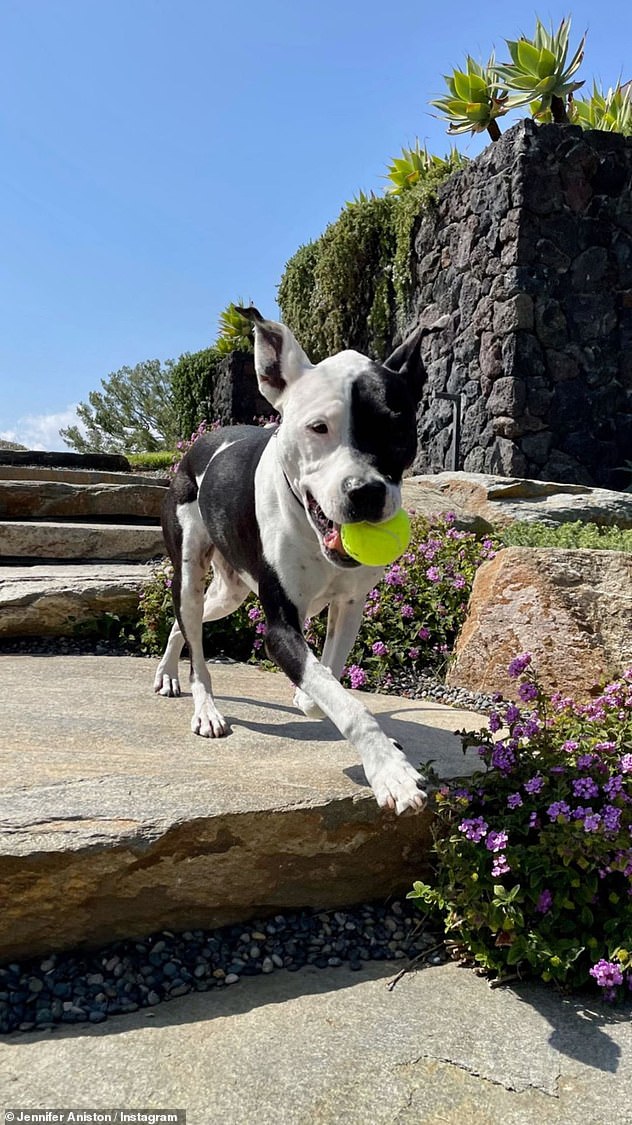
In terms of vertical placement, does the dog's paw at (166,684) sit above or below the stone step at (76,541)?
below

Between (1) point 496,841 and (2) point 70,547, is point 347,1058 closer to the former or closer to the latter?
(1) point 496,841

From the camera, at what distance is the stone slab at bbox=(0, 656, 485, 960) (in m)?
2.41

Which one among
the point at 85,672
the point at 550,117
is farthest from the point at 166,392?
the point at 85,672

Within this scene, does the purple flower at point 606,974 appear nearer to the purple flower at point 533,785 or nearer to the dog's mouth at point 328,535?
the purple flower at point 533,785

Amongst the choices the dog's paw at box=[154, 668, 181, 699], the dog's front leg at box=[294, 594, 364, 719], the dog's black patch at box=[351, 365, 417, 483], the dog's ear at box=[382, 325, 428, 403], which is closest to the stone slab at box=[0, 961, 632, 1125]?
the dog's front leg at box=[294, 594, 364, 719]

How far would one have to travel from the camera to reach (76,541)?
250 inches

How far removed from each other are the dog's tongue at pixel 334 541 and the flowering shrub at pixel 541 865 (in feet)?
2.79

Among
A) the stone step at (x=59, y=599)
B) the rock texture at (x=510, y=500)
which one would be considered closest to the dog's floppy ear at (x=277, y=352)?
the stone step at (x=59, y=599)

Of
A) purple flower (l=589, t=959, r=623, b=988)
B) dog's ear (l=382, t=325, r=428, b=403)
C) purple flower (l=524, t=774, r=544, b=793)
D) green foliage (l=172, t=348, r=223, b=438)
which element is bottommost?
purple flower (l=589, t=959, r=623, b=988)

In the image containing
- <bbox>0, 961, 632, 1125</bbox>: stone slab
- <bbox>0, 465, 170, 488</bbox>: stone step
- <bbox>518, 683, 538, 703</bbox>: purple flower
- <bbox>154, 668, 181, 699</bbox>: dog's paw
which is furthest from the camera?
<bbox>0, 465, 170, 488</bbox>: stone step

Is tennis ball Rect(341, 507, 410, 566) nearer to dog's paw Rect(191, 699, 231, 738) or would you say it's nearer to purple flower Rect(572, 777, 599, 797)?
purple flower Rect(572, 777, 599, 797)

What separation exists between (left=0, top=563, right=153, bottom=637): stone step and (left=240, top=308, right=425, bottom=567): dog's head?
2840mm

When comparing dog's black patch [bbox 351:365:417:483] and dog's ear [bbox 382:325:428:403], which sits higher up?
dog's ear [bbox 382:325:428:403]

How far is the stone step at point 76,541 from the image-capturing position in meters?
6.24
